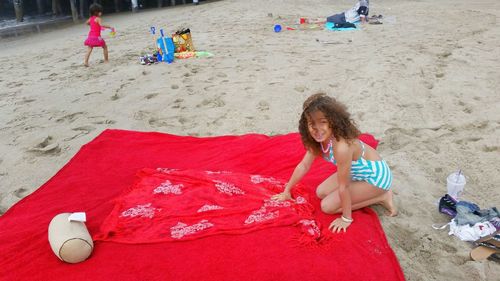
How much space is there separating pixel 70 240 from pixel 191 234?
30.5 inches

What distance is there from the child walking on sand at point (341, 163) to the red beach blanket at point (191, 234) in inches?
4.3

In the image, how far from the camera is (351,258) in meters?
2.49

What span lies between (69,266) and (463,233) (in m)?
2.64

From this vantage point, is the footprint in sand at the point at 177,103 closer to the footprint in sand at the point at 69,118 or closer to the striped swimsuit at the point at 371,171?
the footprint in sand at the point at 69,118

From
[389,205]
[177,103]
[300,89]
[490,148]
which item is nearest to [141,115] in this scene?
[177,103]

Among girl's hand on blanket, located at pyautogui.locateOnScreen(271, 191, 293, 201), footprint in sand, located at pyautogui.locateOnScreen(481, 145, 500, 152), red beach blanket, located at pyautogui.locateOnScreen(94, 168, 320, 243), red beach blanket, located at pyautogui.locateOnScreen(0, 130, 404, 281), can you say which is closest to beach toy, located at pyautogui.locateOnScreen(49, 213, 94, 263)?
red beach blanket, located at pyautogui.locateOnScreen(0, 130, 404, 281)

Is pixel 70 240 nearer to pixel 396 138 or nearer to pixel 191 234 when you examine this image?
pixel 191 234

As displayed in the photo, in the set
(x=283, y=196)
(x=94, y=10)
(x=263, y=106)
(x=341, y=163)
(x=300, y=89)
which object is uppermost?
(x=94, y=10)

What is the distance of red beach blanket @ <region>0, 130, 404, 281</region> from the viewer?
2.44 m

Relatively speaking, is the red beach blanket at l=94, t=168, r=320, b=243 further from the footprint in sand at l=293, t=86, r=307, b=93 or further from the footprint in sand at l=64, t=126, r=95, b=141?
the footprint in sand at l=293, t=86, r=307, b=93

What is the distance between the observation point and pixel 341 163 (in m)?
2.60

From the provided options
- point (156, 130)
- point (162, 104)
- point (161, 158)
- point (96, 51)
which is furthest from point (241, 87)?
point (96, 51)

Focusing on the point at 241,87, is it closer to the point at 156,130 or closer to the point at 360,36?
the point at 156,130

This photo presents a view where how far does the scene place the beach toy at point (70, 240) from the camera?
248 centimetres
